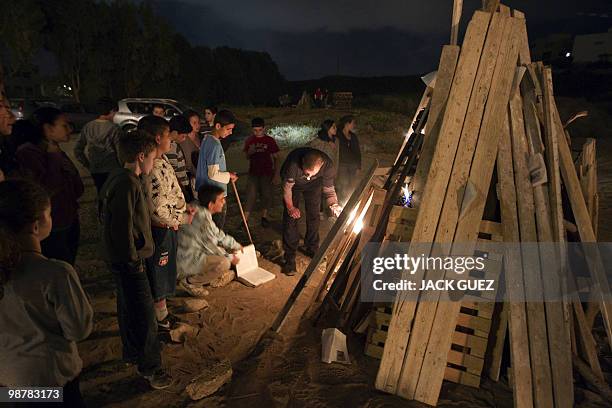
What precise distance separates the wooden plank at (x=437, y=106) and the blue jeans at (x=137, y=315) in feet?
7.97

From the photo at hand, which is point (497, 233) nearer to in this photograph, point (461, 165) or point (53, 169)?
point (461, 165)

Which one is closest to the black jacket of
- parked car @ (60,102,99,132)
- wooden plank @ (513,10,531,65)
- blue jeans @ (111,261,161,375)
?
blue jeans @ (111,261,161,375)

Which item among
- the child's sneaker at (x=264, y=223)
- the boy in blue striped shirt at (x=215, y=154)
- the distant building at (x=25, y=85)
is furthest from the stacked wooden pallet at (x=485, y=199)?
the distant building at (x=25, y=85)

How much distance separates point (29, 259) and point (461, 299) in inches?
117

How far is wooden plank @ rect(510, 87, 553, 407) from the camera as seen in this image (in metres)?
2.99

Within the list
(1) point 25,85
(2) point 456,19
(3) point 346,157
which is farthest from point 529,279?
(1) point 25,85

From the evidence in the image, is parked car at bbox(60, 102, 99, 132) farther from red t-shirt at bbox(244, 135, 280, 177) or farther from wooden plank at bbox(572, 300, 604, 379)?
wooden plank at bbox(572, 300, 604, 379)

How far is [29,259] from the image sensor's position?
1.82 metres

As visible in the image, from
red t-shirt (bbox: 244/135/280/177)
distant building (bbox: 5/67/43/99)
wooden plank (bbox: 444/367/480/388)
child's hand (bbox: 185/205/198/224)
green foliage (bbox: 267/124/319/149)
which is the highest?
distant building (bbox: 5/67/43/99)

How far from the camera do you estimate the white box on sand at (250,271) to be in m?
5.03

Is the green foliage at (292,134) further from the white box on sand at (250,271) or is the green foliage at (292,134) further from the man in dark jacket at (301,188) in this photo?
the white box on sand at (250,271)

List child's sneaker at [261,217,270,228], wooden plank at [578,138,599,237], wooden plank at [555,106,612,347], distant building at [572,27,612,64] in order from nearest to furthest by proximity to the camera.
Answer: wooden plank at [555,106,612,347]
wooden plank at [578,138,599,237]
child's sneaker at [261,217,270,228]
distant building at [572,27,612,64]

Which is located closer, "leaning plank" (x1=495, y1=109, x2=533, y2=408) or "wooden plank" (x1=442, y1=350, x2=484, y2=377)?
"leaning plank" (x1=495, y1=109, x2=533, y2=408)

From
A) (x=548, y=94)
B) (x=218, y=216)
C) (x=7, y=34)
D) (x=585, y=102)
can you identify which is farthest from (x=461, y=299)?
(x=7, y=34)
